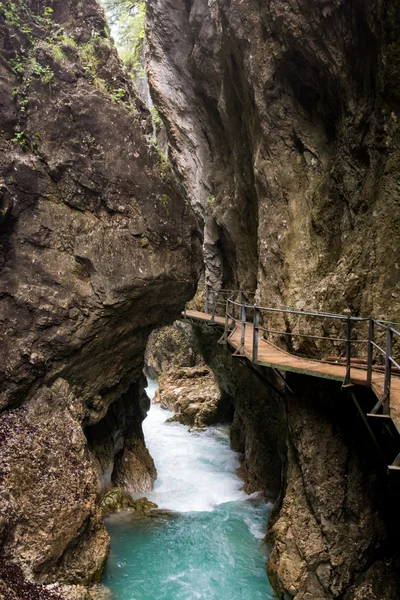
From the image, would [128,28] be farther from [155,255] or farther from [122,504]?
[122,504]

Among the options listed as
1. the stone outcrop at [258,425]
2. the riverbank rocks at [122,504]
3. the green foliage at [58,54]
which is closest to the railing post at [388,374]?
the stone outcrop at [258,425]

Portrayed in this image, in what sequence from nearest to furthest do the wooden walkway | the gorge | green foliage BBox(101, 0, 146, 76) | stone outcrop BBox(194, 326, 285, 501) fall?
1. the wooden walkway
2. the gorge
3. stone outcrop BBox(194, 326, 285, 501)
4. green foliage BBox(101, 0, 146, 76)

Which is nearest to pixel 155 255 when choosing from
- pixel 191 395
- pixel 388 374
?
pixel 388 374

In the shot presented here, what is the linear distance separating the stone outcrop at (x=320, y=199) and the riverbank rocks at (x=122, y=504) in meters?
3.66

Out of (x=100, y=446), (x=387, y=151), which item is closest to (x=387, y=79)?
(x=387, y=151)

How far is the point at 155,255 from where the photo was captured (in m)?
9.90

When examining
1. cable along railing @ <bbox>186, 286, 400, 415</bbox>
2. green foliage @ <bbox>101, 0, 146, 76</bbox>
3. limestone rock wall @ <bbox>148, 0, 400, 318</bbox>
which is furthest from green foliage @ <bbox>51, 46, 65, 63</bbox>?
green foliage @ <bbox>101, 0, 146, 76</bbox>

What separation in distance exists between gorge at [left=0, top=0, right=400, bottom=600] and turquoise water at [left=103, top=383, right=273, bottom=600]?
770 mm

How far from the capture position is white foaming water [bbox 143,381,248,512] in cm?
1241

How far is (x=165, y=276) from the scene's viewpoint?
9906 mm

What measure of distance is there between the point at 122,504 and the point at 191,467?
14.8 ft

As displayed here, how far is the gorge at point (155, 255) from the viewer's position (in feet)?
22.3

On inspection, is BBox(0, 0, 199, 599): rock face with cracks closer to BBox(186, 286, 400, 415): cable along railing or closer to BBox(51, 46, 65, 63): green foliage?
BBox(51, 46, 65, 63): green foliage

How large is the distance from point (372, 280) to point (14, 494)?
7085 mm
